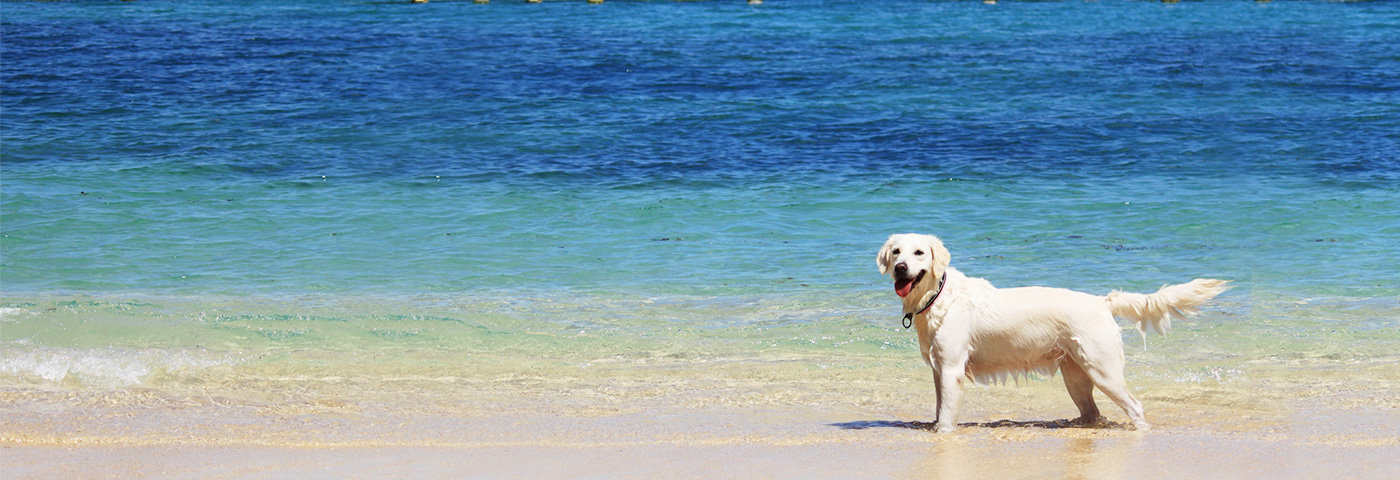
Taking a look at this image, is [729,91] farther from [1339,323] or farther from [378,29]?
[1339,323]

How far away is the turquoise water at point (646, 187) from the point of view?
930cm

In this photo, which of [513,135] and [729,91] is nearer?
[513,135]

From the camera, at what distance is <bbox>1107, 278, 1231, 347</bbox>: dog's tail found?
20.0 feet

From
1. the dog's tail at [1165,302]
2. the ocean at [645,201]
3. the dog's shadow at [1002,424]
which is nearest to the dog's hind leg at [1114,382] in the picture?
the dog's shadow at [1002,424]

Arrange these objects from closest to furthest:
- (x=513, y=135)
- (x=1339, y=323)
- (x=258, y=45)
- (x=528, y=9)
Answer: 1. (x=1339, y=323)
2. (x=513, y=135)
3. (x=258, y=45)
4. (x=528, y=9)

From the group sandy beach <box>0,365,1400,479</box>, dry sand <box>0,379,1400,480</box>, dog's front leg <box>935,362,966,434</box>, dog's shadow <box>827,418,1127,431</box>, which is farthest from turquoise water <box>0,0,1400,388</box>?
dog's front leg <box>935,362,966,434</box>

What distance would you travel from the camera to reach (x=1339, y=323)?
358 inches

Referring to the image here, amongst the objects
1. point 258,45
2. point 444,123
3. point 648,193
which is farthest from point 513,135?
point 258,45

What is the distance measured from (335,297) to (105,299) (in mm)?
1892

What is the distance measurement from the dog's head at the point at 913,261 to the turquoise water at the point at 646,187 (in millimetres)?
2212

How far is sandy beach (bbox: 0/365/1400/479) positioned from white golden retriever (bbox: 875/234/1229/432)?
0.25 metres

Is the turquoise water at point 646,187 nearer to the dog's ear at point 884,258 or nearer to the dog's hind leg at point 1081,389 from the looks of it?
the dog's hind leg at point 1081,389

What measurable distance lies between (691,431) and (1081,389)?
6.46 ft

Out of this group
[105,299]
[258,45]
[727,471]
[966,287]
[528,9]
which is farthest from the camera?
[528,9]
